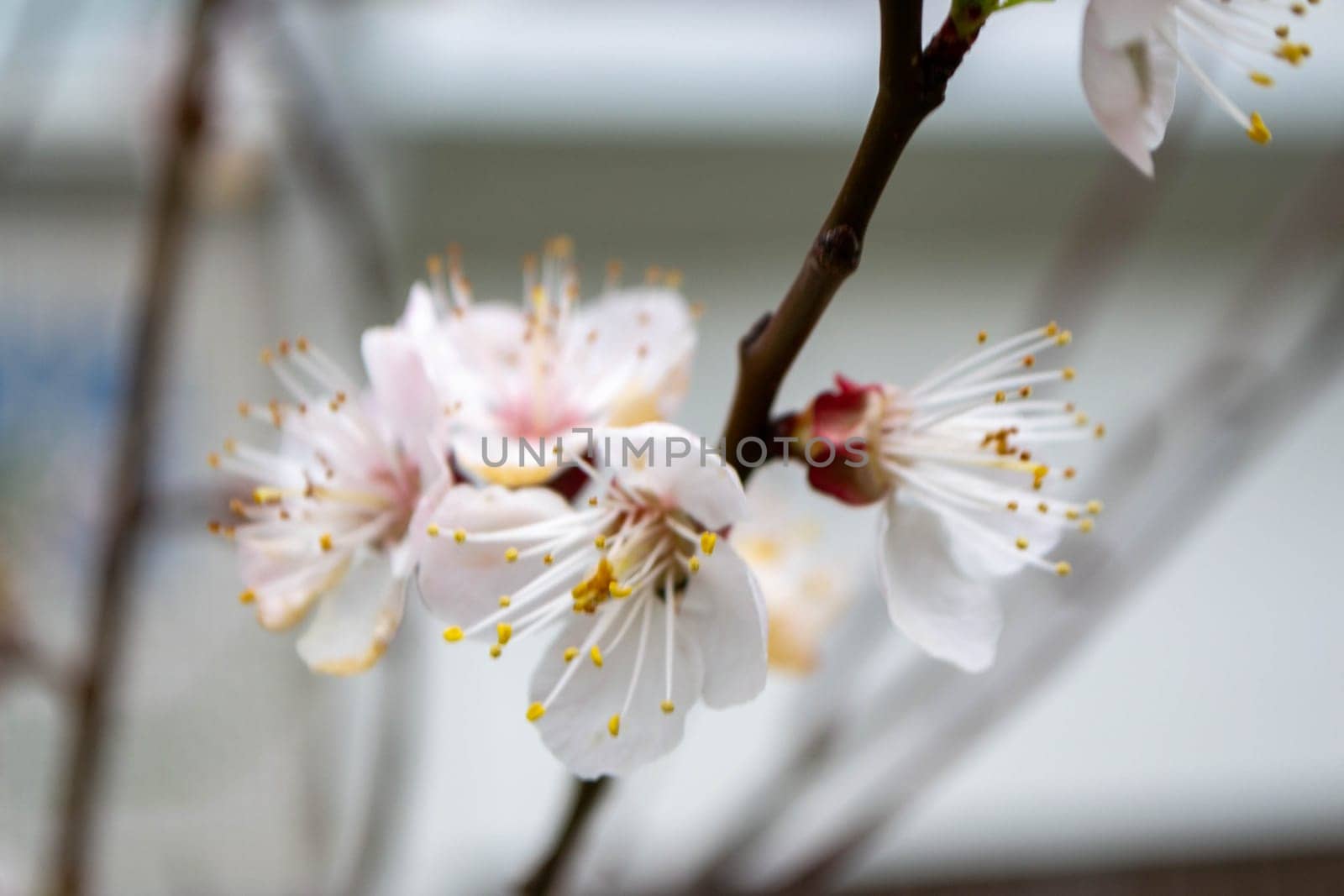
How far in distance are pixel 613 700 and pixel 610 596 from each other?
33 mm

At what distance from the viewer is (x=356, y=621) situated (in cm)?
39

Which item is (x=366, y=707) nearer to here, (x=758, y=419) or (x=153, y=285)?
(x=153, y=285)

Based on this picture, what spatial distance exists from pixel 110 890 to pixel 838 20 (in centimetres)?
191

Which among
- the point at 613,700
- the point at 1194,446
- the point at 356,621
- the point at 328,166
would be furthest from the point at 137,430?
the point at 1194,446

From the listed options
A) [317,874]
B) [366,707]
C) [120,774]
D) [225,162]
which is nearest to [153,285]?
[317,874]

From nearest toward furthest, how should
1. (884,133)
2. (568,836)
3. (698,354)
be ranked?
(884,133) → (568,836) → (698,354)

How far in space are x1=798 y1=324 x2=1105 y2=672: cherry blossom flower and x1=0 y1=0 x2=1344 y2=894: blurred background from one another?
1254 mm

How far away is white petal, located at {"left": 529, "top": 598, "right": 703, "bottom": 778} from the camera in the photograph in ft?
1.06

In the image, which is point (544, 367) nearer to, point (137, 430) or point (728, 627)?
point (728, 627)

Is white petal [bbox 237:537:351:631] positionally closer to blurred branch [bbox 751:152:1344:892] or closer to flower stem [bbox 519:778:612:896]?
flower stem [bbox 519:778:612:896]

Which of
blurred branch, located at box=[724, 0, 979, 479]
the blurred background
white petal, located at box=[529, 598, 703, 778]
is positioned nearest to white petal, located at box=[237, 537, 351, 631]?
white petal, located at box=[529, 598, 703, 778]

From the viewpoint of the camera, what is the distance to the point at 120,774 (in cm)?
185

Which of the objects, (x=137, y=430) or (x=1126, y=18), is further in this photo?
(x=137, y=430)

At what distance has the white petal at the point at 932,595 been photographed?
0.34 metres
